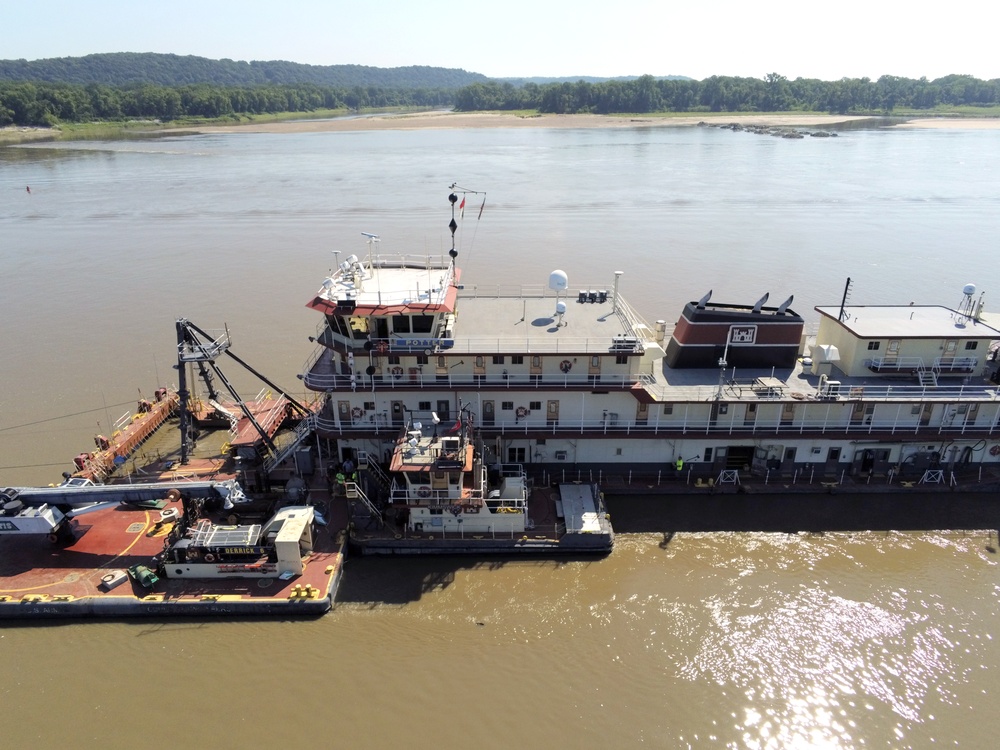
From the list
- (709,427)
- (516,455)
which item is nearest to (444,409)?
(516,455)

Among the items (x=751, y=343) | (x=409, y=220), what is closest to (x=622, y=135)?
(x=409, y=220)

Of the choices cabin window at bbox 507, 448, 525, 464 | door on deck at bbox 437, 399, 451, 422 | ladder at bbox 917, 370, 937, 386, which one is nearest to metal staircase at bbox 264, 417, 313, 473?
door on deck at bbox 437, 399, 451, 422

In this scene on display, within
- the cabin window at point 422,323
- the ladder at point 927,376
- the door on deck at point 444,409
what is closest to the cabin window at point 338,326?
the cabin window at point 422,323

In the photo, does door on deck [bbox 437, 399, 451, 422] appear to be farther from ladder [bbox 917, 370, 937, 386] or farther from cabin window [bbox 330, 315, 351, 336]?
ladder [bbox 917, 370, 937, 386]

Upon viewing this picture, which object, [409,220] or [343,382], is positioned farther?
[409,220]

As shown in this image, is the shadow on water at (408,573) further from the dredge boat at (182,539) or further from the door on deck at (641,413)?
the door on deck at (641,413)

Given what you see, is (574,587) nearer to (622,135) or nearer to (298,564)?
(298,564)
